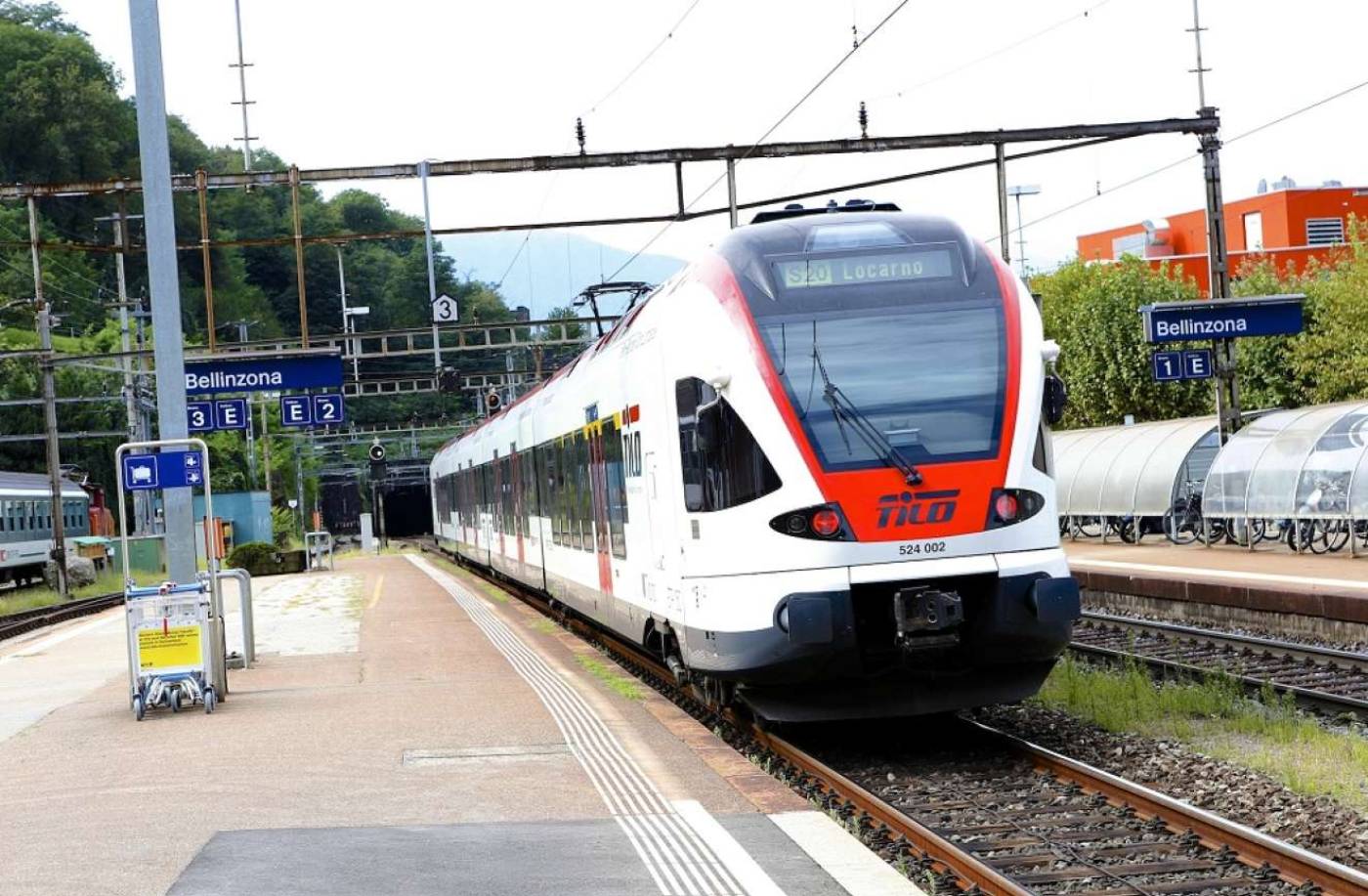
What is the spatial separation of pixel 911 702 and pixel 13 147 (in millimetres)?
76084

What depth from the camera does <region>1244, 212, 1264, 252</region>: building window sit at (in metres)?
84.7

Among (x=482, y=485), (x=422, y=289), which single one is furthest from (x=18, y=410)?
(x=482, y=485)

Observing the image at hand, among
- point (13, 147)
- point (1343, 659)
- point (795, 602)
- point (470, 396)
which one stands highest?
point (13, 147)

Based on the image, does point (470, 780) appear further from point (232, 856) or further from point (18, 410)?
point (18, 410)

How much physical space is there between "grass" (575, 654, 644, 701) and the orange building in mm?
59905

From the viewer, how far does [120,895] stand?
23.4 ft

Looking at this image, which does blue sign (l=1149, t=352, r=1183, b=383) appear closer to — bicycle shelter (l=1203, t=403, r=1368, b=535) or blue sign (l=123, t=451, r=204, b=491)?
bicycle shelter (l=1203, t=403, r=1368, b=535)

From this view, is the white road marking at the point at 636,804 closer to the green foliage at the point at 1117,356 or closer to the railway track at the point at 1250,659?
the railway track at the point at 1250,659

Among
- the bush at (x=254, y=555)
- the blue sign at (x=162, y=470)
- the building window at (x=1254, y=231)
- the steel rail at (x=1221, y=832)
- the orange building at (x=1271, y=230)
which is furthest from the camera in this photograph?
the building window at (x=1254, y=231)

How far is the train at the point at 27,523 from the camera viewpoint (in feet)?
149

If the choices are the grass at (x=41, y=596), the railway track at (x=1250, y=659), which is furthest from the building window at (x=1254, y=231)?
the railway track at (x=1250, y=659)

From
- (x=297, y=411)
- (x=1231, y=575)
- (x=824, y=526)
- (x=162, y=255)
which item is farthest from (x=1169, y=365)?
(x=824, y=526)

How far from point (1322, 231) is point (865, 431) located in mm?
77096

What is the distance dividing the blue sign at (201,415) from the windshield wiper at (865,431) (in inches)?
695
